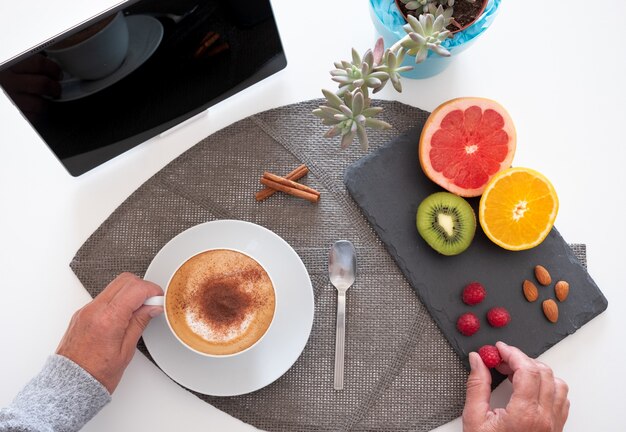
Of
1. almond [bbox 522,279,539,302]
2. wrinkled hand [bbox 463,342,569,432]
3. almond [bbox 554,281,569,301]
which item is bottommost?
wrinkled hand [bbox 463,342,569,432]

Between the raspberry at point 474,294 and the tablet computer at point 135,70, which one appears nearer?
the tablet computer at point 135,70

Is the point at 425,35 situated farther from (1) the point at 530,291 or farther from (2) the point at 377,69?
(1) the point at 530,291

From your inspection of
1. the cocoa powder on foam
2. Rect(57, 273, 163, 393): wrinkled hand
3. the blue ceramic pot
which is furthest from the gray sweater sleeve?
the blue ceramic pot

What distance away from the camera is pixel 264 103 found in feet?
4.19

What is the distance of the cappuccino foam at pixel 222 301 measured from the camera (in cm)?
107

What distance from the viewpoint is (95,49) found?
1000mm

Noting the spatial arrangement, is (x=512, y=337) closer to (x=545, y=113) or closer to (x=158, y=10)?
(x=545, y=113)

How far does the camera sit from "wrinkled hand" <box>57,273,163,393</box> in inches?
A: 43.3

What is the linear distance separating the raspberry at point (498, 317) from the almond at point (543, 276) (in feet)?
0.33

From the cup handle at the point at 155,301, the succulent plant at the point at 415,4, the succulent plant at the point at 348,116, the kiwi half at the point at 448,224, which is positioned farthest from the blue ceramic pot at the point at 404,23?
the cup handle at the point at 155,301

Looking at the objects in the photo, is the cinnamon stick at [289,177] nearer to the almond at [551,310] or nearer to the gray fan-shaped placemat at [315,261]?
the gray fan-shaped placemat at [315,261]

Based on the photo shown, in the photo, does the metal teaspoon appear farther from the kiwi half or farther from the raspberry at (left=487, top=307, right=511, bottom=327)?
the raspberry at (left=487, top=307, right=511, bottom=327)

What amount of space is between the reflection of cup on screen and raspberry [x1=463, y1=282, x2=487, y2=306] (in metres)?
0.80

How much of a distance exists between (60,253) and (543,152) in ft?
3.49
